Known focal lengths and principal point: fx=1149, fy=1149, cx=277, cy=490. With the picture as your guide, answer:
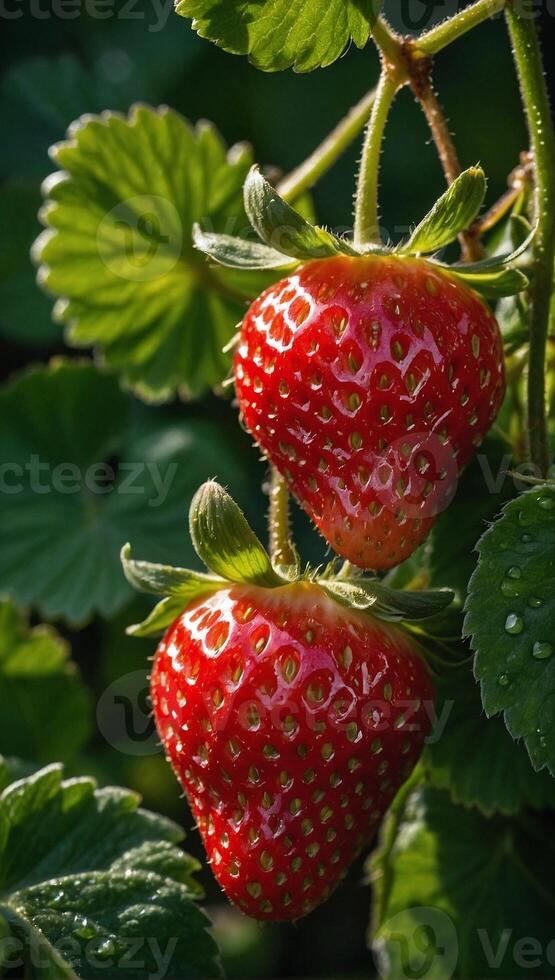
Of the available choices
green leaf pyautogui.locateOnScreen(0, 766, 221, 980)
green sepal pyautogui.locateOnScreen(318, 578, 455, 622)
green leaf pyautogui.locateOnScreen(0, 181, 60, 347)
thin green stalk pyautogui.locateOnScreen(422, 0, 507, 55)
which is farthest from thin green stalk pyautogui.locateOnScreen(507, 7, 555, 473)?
green leaf pyautogui.locateOnScreen(0, 181, 60, 347)

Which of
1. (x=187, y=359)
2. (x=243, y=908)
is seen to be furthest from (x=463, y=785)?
(x=187, y=359)

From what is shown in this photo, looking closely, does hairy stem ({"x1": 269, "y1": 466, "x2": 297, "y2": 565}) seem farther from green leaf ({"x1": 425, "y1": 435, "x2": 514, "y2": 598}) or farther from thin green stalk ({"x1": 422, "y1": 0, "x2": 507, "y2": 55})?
thin green stalk ({"x1": 422, "y1": 0, "x2": 507, "y2": 55})

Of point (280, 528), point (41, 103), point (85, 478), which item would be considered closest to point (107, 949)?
point (280, 528)

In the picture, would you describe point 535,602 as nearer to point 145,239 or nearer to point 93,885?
point 93,885

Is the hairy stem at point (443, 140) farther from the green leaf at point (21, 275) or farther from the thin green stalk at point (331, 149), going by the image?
the green leaf at point (21, 275)

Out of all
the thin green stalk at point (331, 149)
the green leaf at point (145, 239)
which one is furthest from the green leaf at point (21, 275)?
the thin green stalk at point (331, 149)

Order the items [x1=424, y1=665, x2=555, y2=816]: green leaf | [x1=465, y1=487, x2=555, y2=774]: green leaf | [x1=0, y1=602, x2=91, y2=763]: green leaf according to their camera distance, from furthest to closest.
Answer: [x1=0, y1=602, x2=91, y2=763]: green leaf → [x1=424, y1=665, x2=555, y2=816]: green leaf → [x1=465, y1=487, x2=555, y2=774]: green leaf
